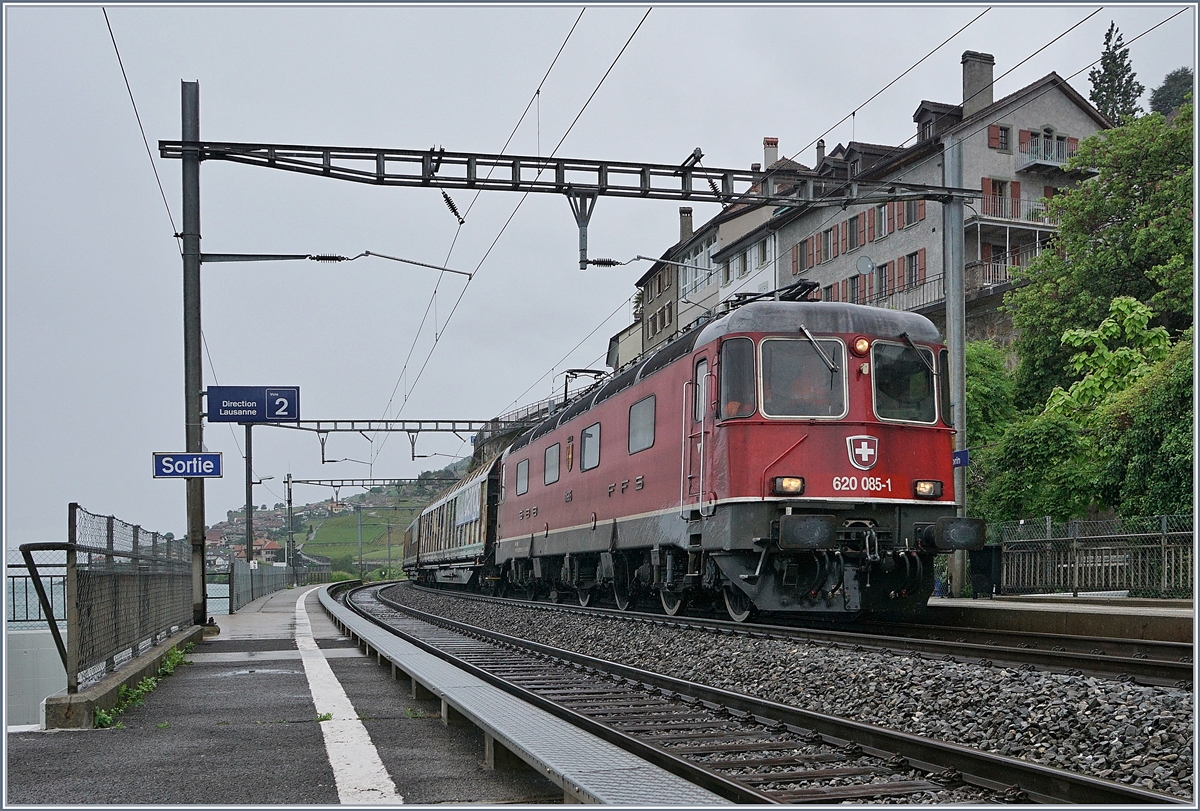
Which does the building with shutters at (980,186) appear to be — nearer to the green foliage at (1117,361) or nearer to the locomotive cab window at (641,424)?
the green foliage at (1117,361)

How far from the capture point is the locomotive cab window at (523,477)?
79.0 ft

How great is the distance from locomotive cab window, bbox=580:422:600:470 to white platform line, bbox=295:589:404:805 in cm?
740

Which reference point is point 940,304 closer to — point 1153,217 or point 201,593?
point 1153,217

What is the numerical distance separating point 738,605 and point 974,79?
3825 centimetres

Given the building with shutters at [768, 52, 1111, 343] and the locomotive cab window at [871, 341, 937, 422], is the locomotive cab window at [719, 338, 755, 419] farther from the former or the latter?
the building with shutters at [768, 52, 1111, 343]

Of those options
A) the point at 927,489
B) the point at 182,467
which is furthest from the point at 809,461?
the point at 182,467

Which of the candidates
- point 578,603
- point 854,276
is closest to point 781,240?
point 854,276

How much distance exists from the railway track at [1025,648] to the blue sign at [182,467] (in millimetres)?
7538

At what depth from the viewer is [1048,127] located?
47.0 metres

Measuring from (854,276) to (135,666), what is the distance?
41.5 metres

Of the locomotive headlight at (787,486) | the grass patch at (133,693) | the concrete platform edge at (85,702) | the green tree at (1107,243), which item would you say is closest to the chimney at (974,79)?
the green tree at (1107,243)

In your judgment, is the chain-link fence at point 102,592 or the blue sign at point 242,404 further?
the blue sign at point 242,404

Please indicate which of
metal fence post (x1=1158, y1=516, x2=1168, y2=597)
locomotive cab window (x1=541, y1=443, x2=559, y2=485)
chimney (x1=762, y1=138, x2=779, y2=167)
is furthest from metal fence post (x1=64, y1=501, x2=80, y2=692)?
chimney (x1=762, y1=138, x2=779, y2=167)

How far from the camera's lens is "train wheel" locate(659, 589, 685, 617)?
15586 millimetres
